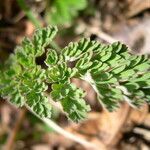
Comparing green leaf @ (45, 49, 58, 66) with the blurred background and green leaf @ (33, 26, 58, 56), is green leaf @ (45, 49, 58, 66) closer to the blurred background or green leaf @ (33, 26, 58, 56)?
green leaf @ (33, 26, 58, 56)

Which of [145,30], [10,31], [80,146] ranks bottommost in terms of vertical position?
[80,146]

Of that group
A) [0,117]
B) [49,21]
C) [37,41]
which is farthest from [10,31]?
[37,41]

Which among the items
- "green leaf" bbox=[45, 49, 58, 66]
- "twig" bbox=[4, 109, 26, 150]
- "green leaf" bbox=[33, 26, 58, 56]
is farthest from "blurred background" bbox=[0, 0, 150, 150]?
"green leaf" bbox=[45, 49, 58, 66]

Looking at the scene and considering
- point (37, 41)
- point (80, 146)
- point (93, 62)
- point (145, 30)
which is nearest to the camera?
point (93, 62)

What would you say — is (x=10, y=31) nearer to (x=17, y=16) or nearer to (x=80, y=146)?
(x=17, y=16)

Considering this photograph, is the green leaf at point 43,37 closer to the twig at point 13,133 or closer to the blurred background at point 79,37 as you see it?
the blurred background at point 79,37

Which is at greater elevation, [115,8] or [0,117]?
[115,8]

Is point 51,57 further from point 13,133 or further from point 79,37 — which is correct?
point 13,133

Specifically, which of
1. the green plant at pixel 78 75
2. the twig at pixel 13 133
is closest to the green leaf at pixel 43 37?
the green plant at pixel 78 75
